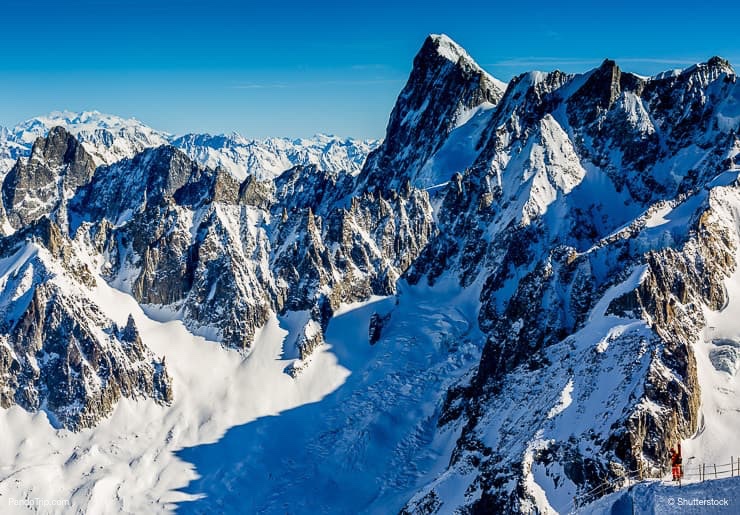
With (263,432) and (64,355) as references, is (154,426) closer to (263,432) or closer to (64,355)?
(263,432)

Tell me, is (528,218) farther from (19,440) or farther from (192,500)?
(19,440)

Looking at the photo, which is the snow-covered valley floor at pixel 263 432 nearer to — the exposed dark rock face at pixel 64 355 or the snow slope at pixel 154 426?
the snow slope at pixel 154 426

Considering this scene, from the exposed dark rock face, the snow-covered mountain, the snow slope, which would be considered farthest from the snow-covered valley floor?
the exposed dark rock face

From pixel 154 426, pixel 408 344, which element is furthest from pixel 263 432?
pixel 408 344

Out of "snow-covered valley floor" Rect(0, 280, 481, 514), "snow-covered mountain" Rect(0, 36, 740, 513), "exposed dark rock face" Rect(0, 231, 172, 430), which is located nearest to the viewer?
"snow-covered mountain" Rect(0, 36, 740, 513)

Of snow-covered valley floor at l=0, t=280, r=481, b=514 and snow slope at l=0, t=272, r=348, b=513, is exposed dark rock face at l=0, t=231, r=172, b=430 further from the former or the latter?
snow-covered valley floor at l=0, t=280, r=481, b=514

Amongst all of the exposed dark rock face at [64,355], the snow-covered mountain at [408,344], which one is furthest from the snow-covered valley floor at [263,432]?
the exposed dark rock face at [64,355]
